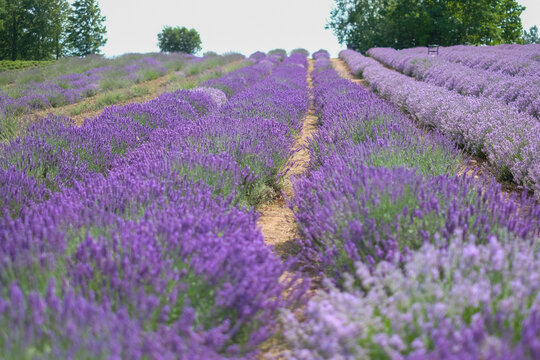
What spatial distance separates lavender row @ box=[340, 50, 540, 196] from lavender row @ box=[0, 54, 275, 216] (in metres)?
3.39

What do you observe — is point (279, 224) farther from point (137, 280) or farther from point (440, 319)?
point (440, 319)

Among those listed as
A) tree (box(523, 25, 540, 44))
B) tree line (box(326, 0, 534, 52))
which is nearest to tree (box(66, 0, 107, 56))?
tree line (box(326, 0, 534, 52))

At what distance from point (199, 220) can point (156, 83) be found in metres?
14.8

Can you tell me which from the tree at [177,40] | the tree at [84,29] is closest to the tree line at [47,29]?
the tree at [84,29]

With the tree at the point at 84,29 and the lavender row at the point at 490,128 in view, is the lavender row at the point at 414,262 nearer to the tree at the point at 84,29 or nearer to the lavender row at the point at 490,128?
the lavender row at the point at 490,128

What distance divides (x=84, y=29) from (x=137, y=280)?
4487 cm

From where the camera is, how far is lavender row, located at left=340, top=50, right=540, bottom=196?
3.86 m

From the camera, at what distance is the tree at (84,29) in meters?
39.8

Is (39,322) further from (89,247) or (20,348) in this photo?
(89,247)

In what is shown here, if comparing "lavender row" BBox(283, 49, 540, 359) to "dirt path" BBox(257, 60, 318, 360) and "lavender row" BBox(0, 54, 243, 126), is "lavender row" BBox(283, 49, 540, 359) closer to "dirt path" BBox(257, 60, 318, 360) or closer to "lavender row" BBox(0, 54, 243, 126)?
"dirt path" BBox(257, 60, 318, 360)

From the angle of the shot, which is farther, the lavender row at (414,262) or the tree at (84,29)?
the tree at (84,29)

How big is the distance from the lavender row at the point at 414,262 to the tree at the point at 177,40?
52.6 meters

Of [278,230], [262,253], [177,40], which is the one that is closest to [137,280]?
[262,253]

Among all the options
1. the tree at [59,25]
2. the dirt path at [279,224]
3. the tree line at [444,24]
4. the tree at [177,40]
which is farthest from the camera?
the tree at [177,40]
